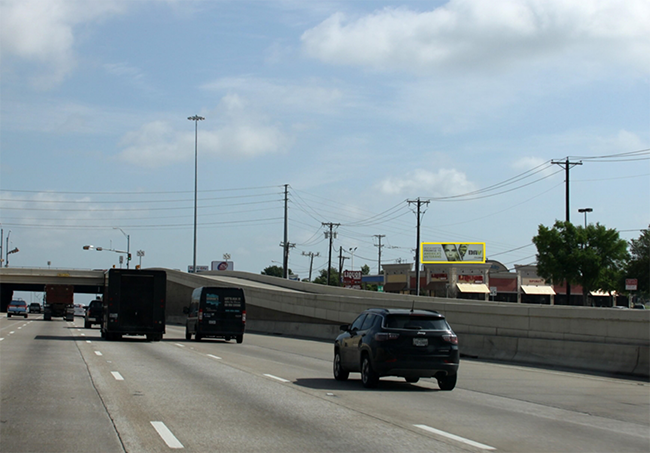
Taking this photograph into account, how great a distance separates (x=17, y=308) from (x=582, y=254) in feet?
187

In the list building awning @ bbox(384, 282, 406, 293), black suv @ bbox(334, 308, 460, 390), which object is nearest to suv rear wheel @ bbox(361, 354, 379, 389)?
black suv @ bbox(334, 308, 460, 390)

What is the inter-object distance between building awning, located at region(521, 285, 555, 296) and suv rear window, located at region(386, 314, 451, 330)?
82.4m

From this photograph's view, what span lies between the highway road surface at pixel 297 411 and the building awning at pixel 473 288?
7716 centimetres

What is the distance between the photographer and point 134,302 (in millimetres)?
33375

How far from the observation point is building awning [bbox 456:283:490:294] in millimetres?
97125

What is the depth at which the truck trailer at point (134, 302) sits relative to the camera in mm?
33125

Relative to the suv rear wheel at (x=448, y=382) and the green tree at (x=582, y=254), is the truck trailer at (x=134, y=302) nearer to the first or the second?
the suv rear wheel at (x=448, y=382)

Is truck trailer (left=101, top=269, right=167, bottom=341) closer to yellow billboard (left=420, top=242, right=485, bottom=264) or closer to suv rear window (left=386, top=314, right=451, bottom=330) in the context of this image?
suv rear window (left=386, top=314, right=451, bottom=330)

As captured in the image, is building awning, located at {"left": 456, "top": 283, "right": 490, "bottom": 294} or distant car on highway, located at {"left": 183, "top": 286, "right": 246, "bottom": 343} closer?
distant car on highway, located at {"left": 183, "top": 286, "right": 246, "bottom": 343}

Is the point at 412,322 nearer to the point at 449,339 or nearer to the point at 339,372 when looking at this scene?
the point at 449,339

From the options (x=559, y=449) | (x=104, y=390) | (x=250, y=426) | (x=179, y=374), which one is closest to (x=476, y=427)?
(x=559, y=449)

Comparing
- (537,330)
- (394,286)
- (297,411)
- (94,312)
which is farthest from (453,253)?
(297,411)

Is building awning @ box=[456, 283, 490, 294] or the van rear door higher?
building awning @ box=[456, 283, 490, 294]

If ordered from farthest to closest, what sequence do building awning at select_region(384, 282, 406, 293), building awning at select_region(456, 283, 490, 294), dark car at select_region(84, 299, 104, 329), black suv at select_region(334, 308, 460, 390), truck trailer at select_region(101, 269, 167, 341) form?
building awning at select_region(384, 282, 406, 293)
building awning at select_region(456, 283, 490, 294)
dark car at select_region(84, 299, 104, 329)
truck trailer at select_region(101, 269, 167, 341)
black suv at select_region(334, 308, 460, 390)
